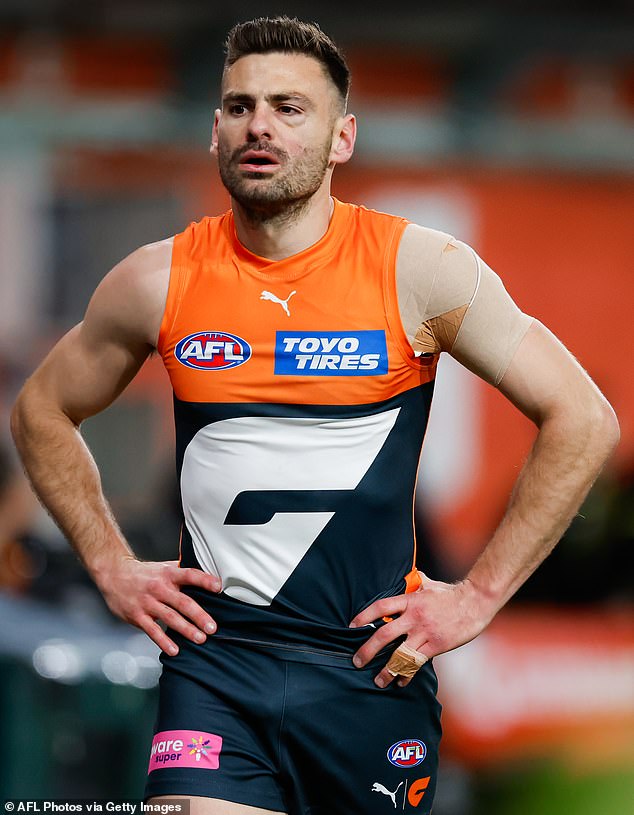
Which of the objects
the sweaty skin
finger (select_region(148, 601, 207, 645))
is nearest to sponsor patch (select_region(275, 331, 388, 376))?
the sweaty skin

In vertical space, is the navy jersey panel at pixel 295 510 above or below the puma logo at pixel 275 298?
below

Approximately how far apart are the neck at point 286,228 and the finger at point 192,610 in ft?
2.80

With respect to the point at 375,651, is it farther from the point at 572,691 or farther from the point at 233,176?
the point at 572,691

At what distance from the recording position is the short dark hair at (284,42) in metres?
3.24

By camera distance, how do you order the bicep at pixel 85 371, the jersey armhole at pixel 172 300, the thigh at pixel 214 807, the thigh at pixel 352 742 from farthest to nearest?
1. the bicep at pixel 85 371
2. the jersey armhole at pixel 172 300
3. the thigh at pixel 352 742
4. the thigh at pixel 214 807

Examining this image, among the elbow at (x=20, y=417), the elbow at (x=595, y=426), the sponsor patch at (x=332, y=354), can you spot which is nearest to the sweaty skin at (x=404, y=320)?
the elbow at (x=595, y=426)

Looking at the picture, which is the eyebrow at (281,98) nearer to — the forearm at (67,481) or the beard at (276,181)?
the beard at (276,181)

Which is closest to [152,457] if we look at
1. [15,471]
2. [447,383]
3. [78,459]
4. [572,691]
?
[447,383]

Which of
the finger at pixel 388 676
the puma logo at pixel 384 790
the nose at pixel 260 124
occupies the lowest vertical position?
the puma logo at pixel 384 790

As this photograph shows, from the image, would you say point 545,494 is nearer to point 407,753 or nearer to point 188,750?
point 407,753

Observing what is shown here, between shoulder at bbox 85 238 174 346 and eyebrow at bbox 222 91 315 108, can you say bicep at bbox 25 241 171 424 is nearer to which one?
shoulder at bbox 85 238 174 346

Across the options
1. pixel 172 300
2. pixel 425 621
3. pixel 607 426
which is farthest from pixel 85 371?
pixel 607 426

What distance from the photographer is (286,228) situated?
328cm

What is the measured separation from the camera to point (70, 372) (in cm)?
348
